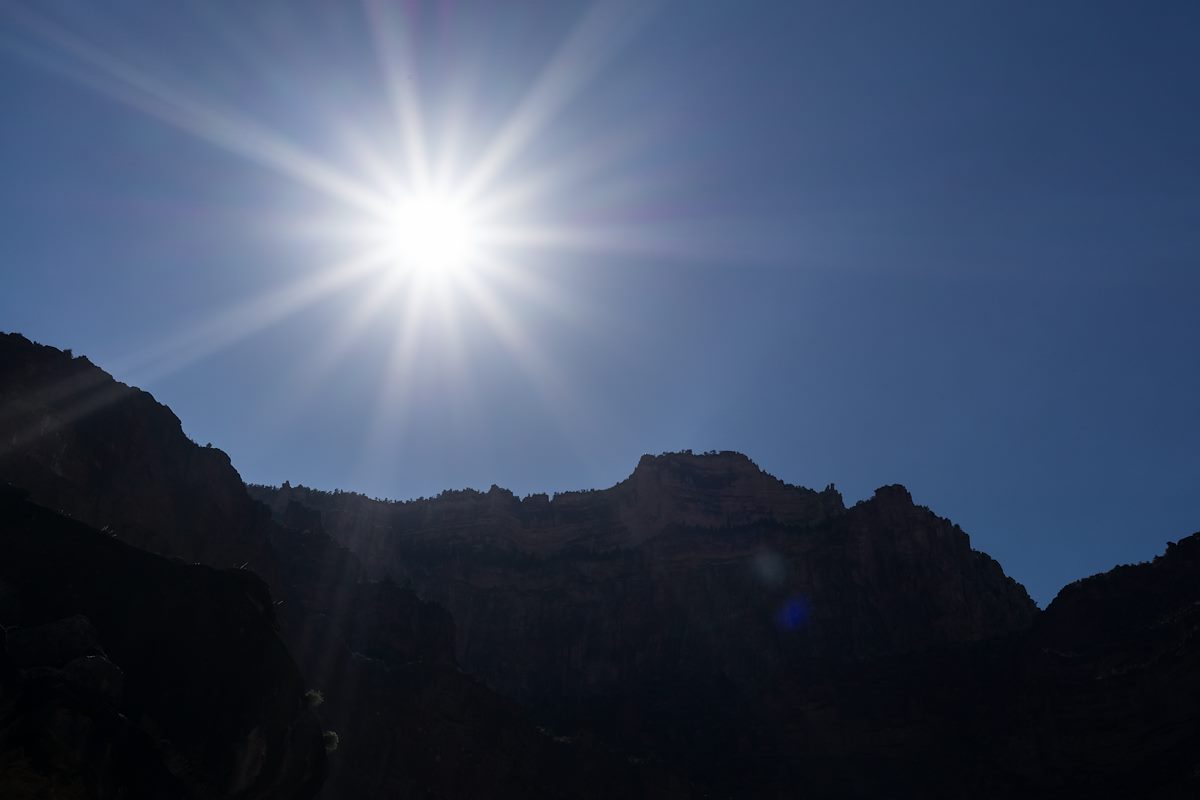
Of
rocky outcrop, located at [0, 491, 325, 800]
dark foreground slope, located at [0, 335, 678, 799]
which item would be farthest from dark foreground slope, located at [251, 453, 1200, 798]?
Result: rocky outcrop, located at [0, 491, 325, 800]

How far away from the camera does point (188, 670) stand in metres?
26.0

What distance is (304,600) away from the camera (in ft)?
213

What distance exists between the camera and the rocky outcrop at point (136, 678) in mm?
19172

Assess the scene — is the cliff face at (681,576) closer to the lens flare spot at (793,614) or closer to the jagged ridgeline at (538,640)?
the lens flare spot at (793,614)

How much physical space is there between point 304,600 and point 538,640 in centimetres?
3710

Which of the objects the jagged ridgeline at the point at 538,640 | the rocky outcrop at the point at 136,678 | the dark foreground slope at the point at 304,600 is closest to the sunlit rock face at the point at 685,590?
the jagged ridgeline at the point at 538,640

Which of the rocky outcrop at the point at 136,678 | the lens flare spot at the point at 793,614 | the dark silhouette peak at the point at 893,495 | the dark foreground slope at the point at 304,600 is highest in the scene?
the dark silhouette peak at the point at 893,495

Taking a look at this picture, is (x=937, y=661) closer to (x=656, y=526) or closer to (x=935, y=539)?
(x=935, y=539)

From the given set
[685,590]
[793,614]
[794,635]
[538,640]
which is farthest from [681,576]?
[538,640]

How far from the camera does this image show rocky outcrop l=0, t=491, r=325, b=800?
62.9 feet

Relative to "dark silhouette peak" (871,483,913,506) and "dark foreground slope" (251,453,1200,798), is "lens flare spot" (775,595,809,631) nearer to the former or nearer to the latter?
"dark foreground slope" (251,453,1200,798)

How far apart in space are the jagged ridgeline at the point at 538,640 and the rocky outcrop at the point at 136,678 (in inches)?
3.4

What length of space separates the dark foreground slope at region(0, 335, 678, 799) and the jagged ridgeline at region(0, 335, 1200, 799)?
0.59 feet

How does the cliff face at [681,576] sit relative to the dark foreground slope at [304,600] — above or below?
above
